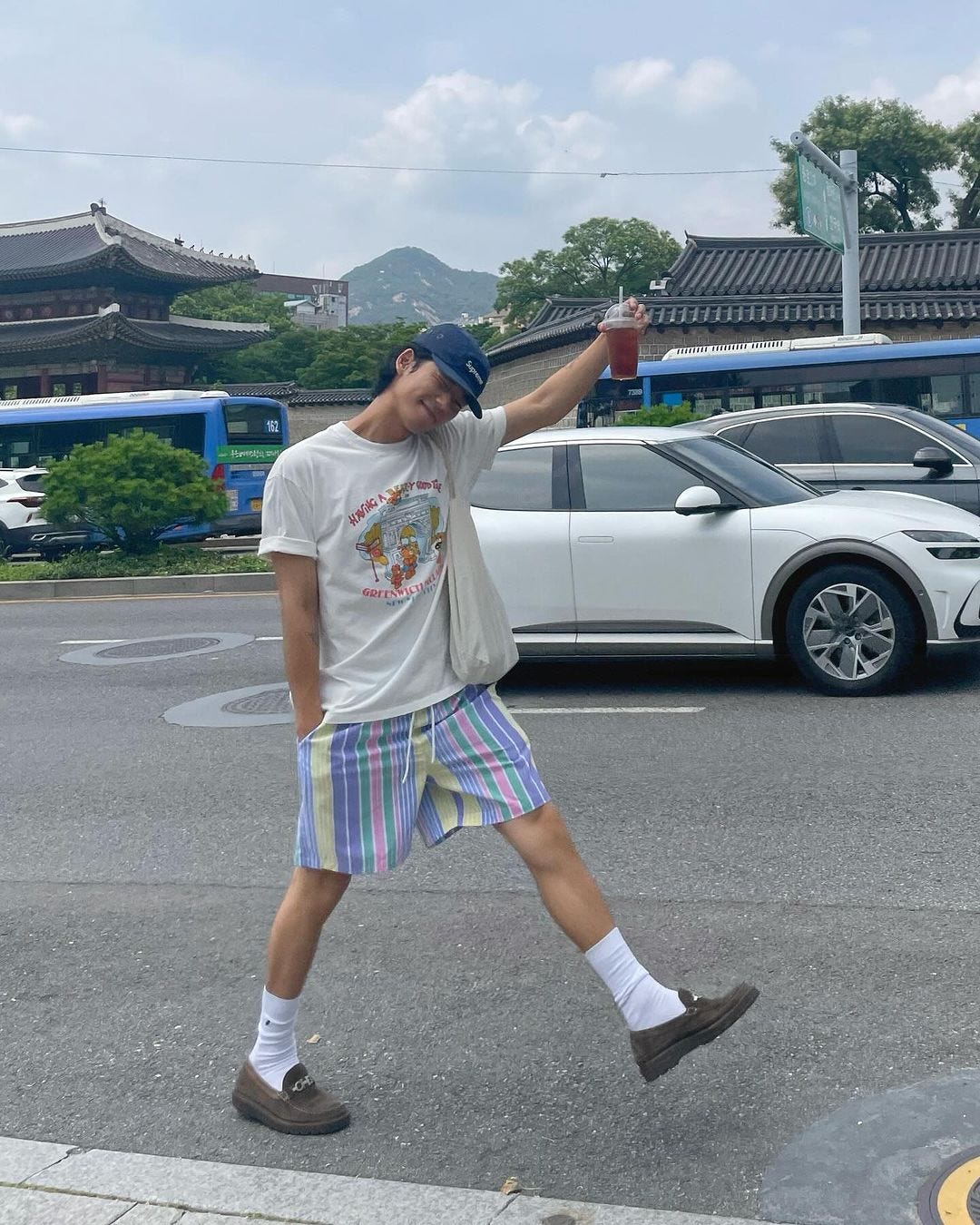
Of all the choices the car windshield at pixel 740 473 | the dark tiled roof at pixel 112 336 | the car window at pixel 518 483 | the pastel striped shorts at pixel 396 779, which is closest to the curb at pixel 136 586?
the car window at pixel 518 483

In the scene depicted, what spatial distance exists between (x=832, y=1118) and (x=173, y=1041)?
1732 millimetres

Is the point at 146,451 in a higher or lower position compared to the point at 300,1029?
higher

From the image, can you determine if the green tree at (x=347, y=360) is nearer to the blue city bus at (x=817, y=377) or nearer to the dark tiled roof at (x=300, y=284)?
the blue city bus at (x=817, y=377)

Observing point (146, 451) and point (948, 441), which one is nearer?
point (948, 441)

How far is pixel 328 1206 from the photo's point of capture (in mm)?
2814

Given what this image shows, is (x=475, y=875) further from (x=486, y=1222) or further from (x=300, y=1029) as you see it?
(x=486, y=1222)

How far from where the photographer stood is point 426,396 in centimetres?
312

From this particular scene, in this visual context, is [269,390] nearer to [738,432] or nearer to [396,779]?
[738,432]

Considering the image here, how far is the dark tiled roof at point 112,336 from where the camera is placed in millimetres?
46562

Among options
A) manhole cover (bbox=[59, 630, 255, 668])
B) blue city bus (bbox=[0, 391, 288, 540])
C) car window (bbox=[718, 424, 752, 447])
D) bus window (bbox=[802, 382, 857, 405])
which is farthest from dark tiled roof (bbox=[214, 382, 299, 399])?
car window (bbox=[718, 424, 752, 447])

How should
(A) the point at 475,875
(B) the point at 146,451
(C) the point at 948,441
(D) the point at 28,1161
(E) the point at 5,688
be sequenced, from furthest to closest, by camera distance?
(B) the point at 146,451 < (C) the point at 948,441 < (E) the point at 5,688 < (A) the point at 475,875 < (D) the point at 28,1161

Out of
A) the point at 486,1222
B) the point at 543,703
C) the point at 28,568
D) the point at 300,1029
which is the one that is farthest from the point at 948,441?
the point at 28,568

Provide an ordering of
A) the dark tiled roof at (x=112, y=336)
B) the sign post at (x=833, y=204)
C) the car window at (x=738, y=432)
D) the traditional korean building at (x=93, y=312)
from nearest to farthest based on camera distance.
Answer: the car window at (x=738, y=432) < the sign post at (x=833, y=204) < the dark tiled roof at (x=112, y=336) < the traditional korean building at (x=93, y=312)

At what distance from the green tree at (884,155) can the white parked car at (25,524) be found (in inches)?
1423
